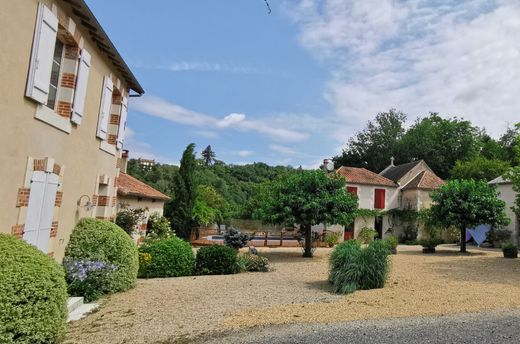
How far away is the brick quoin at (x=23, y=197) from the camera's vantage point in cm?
554

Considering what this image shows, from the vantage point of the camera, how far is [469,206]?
17188 millimetres

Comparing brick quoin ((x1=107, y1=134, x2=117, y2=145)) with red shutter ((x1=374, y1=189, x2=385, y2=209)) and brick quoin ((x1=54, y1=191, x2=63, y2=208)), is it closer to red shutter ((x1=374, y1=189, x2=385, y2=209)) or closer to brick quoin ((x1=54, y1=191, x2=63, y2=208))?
brick quoin ((x1=54, y1=191, x2=63, y2=208))

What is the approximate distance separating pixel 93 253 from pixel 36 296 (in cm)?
356

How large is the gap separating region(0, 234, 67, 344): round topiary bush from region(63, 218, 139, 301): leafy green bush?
8.48 feet

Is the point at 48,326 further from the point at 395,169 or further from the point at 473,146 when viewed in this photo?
the point at 473,146

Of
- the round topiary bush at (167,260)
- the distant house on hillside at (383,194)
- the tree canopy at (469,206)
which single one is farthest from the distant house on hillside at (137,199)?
the distant house on hillside at (383,194)

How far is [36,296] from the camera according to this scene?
13.6 ft

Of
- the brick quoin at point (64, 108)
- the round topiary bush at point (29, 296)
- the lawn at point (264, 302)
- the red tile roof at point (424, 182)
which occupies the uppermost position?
the red tile roof at point (424, 182)

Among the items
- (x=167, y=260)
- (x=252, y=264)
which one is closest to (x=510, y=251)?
(x=252, y=264)

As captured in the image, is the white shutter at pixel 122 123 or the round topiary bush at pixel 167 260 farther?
the white shutter at pixel 122 123

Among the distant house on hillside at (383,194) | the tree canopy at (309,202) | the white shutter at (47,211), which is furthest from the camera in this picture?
the distant house on hillside at (383,194)

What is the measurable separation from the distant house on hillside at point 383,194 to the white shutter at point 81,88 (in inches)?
845

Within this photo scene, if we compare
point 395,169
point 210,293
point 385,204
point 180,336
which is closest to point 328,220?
point 210,293

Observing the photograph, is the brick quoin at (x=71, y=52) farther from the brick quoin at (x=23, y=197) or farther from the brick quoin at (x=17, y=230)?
the brick quoin at (x=17, y=230)
